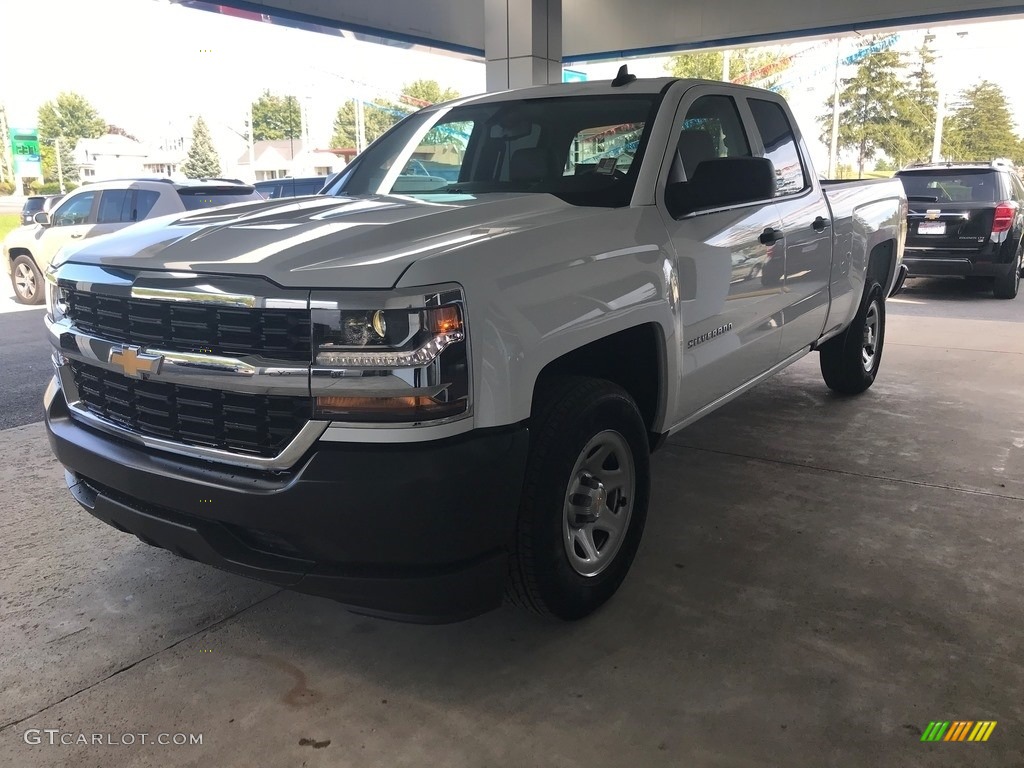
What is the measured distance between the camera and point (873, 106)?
153 ft

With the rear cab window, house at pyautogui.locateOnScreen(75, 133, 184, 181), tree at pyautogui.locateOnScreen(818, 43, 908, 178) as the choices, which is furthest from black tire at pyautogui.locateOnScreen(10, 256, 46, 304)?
house at pyautogui.locateOnScreen(75, 133, 184, 181)

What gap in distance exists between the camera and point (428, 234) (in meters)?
2.42

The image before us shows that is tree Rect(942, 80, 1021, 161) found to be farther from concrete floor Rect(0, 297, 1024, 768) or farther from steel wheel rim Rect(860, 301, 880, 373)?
concrete floor Rect(0, 297, 1024, 768)

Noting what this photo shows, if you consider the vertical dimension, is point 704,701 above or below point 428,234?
below

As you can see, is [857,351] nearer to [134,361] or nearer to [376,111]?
[134,361]

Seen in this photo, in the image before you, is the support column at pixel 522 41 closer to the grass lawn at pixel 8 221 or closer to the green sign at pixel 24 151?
the grass lawn at pixel 8 221

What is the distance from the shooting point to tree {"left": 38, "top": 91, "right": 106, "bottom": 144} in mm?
58406

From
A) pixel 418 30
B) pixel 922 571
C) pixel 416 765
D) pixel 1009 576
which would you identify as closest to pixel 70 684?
pixel 416 765

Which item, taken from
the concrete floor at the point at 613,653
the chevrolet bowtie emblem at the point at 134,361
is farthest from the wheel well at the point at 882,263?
the chevrolet bowtie emblem at the point at 134,361

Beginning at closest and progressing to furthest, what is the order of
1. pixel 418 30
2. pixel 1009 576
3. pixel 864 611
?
pixel 864 611, pixel 1009 576, pixel 418 30

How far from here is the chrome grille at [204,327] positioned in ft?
6.94

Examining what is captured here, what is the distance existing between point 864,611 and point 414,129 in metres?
3.00

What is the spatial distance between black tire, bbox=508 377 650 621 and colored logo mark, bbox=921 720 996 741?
1070 mm

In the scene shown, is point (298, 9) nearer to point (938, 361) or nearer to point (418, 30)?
point (418, 30)
